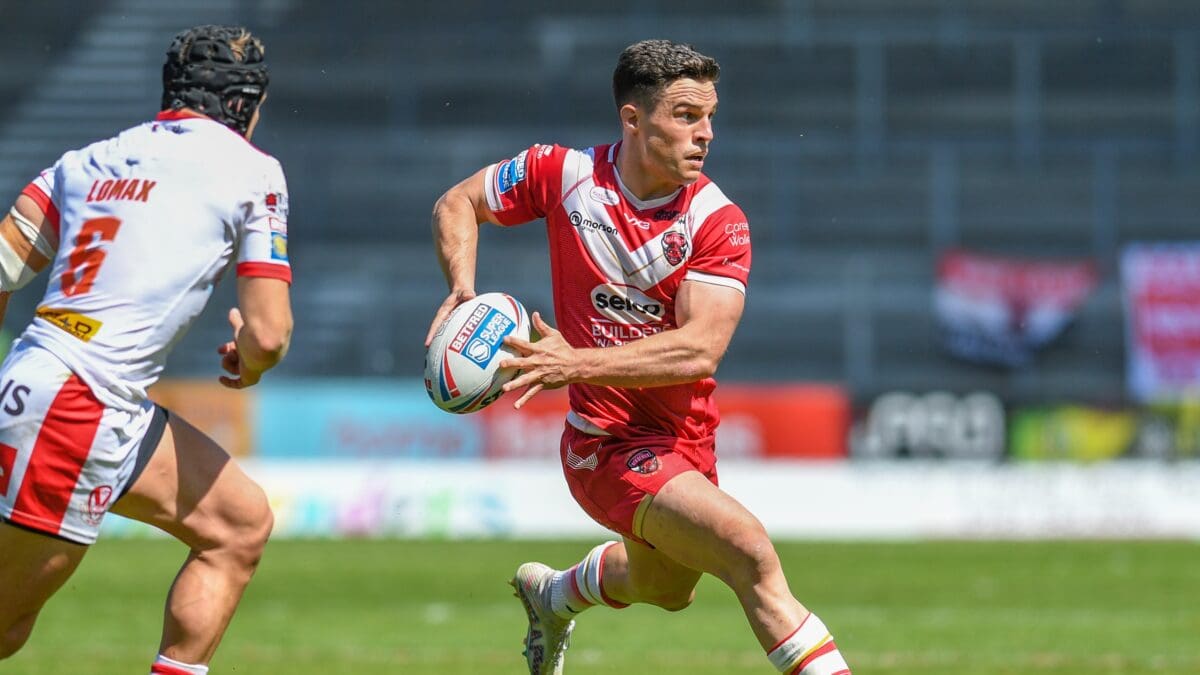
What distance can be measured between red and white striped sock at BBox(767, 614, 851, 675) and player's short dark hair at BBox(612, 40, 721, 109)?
6.10 ft

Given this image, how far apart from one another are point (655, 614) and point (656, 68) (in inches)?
287

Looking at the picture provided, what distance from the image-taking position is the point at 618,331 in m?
6.33

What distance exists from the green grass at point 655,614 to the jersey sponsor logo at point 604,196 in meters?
3.34

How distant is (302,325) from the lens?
66.2 ft

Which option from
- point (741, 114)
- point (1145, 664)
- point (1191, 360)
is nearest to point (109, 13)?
point (741, 114)

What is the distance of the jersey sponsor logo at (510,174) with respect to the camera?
655 cm

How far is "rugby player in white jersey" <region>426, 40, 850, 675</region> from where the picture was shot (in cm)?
575

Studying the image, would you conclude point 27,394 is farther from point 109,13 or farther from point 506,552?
point 109,13

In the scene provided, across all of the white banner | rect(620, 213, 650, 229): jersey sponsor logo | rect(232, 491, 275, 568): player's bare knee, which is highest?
rect(620, 213, 650, 229): jersey sponsor logo

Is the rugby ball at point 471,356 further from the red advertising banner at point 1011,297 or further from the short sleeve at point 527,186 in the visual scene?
the red advertising banner at point 1011,297

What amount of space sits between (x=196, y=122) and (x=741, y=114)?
1879 centimetres

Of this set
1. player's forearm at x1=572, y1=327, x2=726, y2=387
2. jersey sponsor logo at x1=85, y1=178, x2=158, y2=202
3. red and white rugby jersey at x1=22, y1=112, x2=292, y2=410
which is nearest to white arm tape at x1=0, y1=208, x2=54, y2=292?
red and white rugby jersey at x1=22, y1=112, x2=292, y2=410

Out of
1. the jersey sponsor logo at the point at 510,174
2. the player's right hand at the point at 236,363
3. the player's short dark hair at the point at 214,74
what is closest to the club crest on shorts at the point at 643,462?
the jersey sponsor logo at the point at 510,174

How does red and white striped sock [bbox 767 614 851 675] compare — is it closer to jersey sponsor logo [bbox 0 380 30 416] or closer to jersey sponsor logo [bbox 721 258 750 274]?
jersey sponsor logo [bbox 721 258 750 274]
